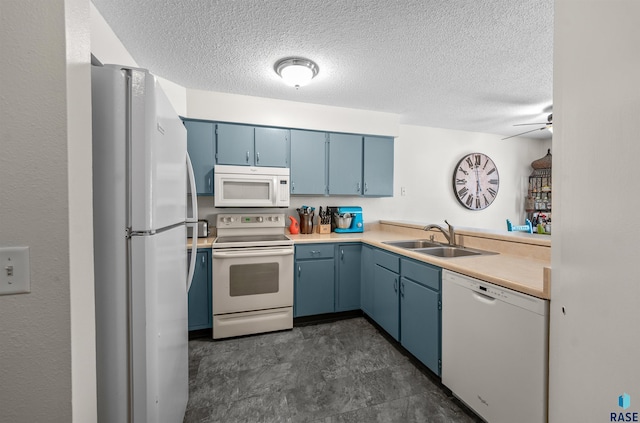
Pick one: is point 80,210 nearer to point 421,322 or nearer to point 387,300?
point 421,322

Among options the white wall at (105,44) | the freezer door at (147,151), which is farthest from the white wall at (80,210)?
the white wall at (105,44)

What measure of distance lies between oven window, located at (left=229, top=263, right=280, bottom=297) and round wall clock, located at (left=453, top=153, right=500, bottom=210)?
318 centimetres

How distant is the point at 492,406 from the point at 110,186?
2017 millimetres

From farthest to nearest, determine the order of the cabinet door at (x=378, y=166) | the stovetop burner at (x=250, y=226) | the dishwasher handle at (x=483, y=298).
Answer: the cabinet door at (x=378, y=166) < the stovetop burner at (x=250, y=226) < the dishwasher handle at (x=483, y=298)

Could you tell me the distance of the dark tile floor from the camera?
1567 mm

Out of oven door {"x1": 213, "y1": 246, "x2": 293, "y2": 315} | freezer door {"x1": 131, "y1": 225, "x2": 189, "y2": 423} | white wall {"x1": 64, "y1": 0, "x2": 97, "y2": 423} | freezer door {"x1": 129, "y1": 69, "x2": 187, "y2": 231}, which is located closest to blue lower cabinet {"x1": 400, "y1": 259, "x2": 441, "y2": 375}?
oven door {"x1": 213, "y1": 246, "x2": 293, "y2": 315}

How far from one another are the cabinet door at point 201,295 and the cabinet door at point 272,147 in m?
1.14

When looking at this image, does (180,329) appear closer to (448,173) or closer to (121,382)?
(121,382)

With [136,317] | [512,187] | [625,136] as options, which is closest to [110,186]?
[136,317]

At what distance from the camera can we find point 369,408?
5.29 feet

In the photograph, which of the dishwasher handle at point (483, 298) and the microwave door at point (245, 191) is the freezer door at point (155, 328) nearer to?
the microwave door at point (245, 191)

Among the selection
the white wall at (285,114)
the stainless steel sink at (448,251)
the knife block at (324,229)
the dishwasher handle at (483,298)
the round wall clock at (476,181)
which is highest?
the white wall at (285,114)

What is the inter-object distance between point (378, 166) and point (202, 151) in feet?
6.70

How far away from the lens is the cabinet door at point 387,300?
222 centimetres
